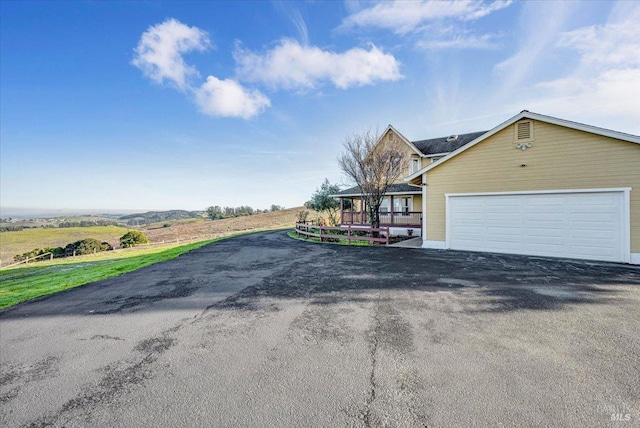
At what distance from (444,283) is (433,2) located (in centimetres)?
1077

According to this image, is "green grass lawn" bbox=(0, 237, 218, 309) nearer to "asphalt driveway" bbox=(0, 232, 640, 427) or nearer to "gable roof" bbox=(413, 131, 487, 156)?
"asphalt driveway" bbox=(0, 232, 640, 427)

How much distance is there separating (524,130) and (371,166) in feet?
24.9

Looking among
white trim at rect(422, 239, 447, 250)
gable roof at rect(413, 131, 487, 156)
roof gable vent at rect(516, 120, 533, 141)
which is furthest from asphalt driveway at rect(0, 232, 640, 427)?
gable roof at rect(413, 131, 487, 156)

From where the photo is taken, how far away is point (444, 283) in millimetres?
6562

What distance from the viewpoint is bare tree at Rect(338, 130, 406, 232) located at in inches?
638

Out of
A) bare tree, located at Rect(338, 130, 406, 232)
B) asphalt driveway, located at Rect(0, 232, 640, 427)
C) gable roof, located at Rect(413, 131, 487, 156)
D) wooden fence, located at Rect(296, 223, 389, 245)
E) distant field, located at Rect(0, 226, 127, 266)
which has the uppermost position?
gable roof, located at Rect(413, 131, 487, 156)

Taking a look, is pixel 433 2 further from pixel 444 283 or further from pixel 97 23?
pixel 97 23

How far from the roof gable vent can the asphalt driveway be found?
6.04 meters

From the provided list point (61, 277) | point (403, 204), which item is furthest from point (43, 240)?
point (403, 204)

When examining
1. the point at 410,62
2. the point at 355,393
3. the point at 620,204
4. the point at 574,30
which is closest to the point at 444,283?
the point at 355,393

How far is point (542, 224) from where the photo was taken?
10.1m

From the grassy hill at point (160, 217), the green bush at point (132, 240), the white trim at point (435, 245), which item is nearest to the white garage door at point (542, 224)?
the white trim at point (435, 245)

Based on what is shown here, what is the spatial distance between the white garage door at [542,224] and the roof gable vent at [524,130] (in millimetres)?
2308

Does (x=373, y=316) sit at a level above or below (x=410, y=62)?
below
